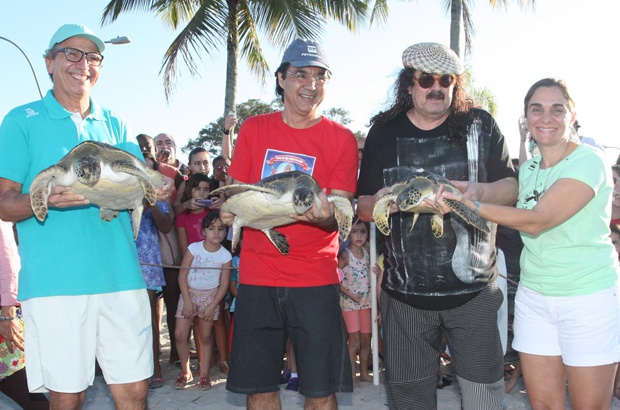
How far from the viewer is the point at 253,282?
8.91ft

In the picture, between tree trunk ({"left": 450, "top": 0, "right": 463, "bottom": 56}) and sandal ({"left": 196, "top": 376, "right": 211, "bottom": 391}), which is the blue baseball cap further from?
tree trunk ({"left": 450, "top": 0, "right": 463, "bottom": 56})

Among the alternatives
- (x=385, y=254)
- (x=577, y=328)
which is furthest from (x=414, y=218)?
(x=577, y=328)

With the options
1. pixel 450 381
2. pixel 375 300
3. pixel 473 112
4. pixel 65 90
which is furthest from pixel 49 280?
pixel 450 381

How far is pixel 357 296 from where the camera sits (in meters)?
4.85

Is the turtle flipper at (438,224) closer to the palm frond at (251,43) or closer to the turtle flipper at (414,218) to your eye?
the turtle flipper at (414,218)

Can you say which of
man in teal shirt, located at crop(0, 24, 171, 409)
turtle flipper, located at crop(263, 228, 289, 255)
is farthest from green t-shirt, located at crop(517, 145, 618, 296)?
man in teal shirt, located at crop(0, 24, 171, 409)

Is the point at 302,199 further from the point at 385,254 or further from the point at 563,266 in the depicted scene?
the point at 563,266

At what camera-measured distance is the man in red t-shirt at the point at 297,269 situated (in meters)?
2.66

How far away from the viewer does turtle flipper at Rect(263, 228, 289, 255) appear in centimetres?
261

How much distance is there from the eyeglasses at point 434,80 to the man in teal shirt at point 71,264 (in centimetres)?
125

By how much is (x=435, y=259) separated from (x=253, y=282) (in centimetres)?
88

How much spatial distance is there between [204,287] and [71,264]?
2453 mm

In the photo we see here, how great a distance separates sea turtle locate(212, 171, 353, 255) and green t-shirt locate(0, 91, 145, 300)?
0.58m

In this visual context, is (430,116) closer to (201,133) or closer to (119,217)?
(119,217)
